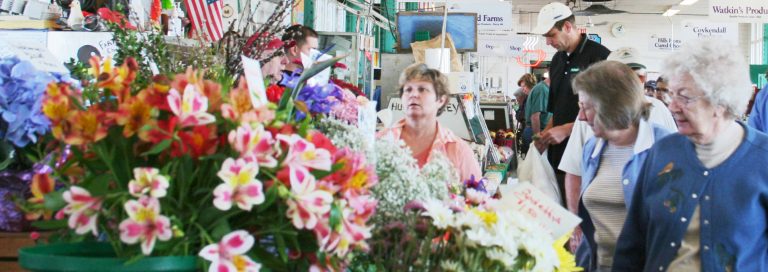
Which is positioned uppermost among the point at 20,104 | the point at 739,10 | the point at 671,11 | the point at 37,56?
the point at 671,11

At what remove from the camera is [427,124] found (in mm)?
3881

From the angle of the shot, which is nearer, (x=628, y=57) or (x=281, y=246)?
(x=281, y=246)

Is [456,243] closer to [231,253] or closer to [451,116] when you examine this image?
[231,253]

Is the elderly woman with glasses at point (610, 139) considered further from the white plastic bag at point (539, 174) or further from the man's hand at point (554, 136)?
the man's hand at point (554, 136)

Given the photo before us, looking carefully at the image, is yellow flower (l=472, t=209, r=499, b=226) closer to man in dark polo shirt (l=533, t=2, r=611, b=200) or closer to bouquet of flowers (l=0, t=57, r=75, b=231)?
bouquet of flowers (l=0, t=57, r=75, b=231)

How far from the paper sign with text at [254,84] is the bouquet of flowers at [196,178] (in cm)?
1

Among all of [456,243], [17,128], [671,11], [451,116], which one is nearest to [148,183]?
[456,243]

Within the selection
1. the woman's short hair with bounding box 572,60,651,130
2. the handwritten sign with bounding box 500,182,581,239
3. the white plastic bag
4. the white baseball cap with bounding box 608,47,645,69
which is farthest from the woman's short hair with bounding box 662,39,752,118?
the white baseball cap with bounding box 608,47,645,69

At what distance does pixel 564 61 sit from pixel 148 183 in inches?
167

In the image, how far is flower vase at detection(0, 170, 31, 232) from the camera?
186 cm

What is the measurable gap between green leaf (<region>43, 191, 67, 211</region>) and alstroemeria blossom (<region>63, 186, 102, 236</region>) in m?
0.02

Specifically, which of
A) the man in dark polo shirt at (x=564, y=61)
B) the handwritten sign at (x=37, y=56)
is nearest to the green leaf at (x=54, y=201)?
the handwritten sign at (x=37, y=56)

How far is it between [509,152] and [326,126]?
6.16 metres

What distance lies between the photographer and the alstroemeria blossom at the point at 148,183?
1.13 metres
